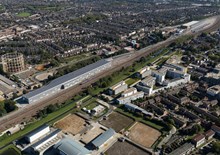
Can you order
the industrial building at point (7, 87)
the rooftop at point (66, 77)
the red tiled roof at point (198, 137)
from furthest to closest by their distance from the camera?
the industrial building at point (7, 87) → the rooftop at point (66, 77) → the red tiled roof at point (198, 137)

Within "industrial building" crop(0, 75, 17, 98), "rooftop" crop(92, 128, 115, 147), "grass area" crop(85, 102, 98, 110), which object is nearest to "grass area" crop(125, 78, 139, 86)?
"grass area" crop(85, 102, 98, 110)

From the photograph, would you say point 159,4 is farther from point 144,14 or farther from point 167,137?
point 167,137

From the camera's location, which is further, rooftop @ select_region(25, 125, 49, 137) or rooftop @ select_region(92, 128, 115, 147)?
rooftop @ select_region(25, 125, 49, 137)

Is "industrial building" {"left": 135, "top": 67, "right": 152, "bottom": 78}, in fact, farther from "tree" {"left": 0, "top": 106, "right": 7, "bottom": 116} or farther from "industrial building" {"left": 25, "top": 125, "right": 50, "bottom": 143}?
"tree" {"left": 0, "top": 106, "right": 7, "bottom": 116}

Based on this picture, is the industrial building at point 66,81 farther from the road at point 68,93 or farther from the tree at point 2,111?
the tree at point 2,111

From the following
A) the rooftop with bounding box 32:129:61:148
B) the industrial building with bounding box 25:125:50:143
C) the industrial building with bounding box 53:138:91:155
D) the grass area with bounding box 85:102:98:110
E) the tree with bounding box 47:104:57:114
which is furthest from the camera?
the grass area with bounding box 85:102:98:110

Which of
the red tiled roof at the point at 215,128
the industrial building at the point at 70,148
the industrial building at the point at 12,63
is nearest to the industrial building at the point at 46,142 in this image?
the industrial building at the point at 70,148

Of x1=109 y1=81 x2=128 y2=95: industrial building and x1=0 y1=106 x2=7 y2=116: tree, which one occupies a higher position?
x1=109 y1=81 x2=128 y2=95: industrial building
